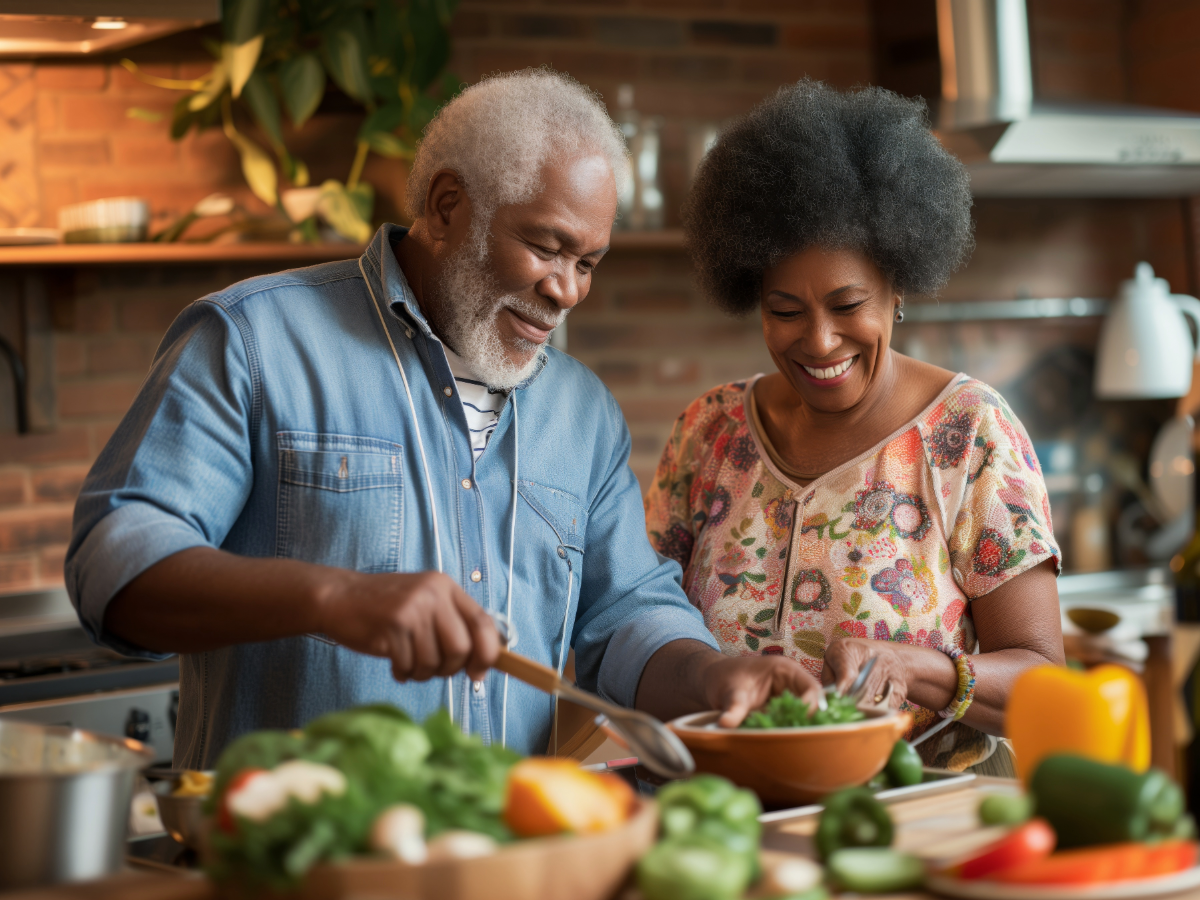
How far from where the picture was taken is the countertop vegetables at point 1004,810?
774 mm

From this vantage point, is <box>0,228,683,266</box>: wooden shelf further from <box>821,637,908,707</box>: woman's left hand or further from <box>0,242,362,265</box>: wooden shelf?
<box>821,637,908,707</box>: woman's left hand

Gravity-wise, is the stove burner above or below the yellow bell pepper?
below

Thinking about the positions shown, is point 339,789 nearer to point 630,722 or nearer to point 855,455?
point 630,722

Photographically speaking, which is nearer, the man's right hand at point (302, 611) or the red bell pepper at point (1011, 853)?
the red bell pepper at point (1011, 853)

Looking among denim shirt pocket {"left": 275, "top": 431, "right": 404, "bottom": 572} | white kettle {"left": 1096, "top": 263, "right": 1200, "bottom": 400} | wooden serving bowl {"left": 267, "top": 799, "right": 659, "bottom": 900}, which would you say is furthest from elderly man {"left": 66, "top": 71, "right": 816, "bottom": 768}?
white kettle {"left": 1096, "top": 263, "right": 1200, "bottom": 400}

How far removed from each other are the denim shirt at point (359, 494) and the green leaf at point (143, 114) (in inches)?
Result: 59.7

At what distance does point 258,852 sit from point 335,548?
0.65m

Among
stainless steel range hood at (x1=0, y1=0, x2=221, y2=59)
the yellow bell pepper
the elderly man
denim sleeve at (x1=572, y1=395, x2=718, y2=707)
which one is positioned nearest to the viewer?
the yellow bell pepper

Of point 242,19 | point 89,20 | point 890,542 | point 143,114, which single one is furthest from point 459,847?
point 143,114

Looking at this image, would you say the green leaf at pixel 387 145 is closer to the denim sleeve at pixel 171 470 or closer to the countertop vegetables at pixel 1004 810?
the denim sleeve at pixel 171 470

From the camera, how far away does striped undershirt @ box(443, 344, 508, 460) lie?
139 cm

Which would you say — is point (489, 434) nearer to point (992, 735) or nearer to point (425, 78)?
point (992, 735)

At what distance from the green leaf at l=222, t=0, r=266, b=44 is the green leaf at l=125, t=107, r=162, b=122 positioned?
0.89ft

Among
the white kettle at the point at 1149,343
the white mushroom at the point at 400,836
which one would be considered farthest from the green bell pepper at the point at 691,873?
the white kettle at the point at 1149,343
